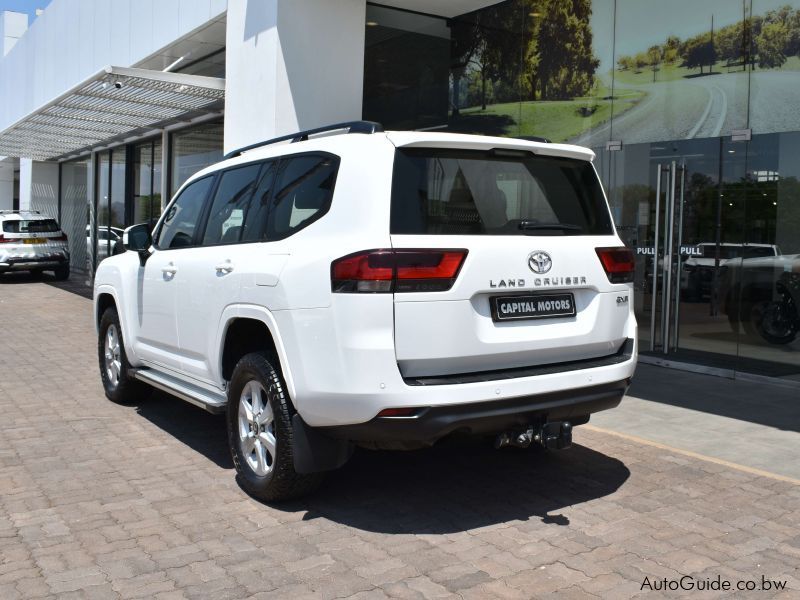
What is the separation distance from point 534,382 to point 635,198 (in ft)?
22.1

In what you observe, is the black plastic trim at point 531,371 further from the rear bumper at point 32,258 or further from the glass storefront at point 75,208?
the glass storefront at point 75,208

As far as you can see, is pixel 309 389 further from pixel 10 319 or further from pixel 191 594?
pixel 10 319

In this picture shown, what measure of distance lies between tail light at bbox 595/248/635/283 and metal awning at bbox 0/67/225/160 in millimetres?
8735

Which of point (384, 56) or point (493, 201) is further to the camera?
point (384, 56)

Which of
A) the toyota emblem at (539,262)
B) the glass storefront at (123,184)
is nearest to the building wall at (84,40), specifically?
the glass storefront at (123,184)

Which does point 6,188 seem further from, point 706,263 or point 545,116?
point 706,263

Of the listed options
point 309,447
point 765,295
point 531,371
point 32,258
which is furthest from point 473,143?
point 32,258

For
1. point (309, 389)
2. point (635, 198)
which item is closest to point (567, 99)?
point (635, 198)

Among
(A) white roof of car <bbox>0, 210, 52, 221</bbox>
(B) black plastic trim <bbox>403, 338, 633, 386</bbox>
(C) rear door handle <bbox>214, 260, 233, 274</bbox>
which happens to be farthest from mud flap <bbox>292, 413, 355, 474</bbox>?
(A) white roof of car <bbox>0, 210, 52, 221</bbox>

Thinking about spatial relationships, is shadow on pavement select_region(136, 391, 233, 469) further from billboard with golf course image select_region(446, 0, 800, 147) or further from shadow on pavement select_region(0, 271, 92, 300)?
shadow on pavement select_region(0, 271, 92, 300)

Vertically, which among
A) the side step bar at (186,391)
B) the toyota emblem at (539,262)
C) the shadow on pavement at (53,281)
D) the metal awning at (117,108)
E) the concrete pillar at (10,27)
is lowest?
the shadow on pavement at (53,281)

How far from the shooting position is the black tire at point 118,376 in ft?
23.0

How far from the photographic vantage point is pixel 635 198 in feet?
34.2

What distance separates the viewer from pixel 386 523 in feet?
14.6
